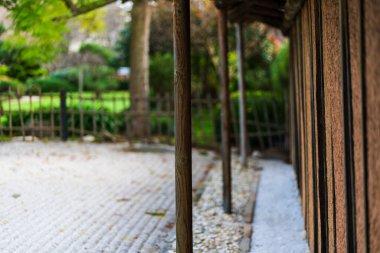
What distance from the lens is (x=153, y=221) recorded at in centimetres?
638

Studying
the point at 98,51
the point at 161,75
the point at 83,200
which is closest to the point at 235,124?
the point at 83,200

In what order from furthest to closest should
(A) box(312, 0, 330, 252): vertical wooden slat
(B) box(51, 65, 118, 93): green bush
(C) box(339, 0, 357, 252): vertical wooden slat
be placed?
(B) box(51, 65, 118, 93): green bush → (A) box(312, 0, 330, 252): vertical wooden slat → (C) box(339, 0, 357, 252): vertical wooden slat

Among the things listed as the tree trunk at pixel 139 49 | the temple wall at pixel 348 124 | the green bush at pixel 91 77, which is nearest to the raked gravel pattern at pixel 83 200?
the temple wall at pixel 348 124

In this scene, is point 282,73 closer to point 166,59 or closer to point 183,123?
point 166,59

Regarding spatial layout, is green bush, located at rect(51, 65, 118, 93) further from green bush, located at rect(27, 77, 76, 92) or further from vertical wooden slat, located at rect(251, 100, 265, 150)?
vertical wooden slat, located at rect(251, 100, 265, 150)

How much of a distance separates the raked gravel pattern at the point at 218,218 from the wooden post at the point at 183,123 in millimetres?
1151

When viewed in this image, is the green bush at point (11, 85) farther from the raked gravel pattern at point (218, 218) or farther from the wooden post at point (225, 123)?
the wooden post at point (225, 123)

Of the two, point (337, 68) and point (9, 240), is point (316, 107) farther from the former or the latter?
point (9, 240)

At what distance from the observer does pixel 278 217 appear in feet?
21.9

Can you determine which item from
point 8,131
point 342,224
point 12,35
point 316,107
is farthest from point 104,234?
point 8,131

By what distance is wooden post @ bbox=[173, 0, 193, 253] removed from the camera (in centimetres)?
411

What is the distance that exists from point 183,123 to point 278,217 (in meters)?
3.02

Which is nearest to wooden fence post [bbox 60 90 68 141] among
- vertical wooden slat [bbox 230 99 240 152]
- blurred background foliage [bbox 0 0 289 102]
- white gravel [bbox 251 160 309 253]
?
blurred background foliage [bbox 0 0 289 102]

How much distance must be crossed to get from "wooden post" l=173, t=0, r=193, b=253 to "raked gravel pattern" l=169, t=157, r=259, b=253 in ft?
3.78
